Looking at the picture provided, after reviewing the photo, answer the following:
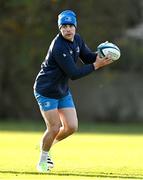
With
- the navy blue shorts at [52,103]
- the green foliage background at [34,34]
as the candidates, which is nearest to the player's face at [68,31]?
the navy blue shorts at [52,103]

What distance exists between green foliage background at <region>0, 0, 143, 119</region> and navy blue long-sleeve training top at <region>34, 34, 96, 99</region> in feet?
69.1

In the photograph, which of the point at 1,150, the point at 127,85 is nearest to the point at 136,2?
the point at 127,85

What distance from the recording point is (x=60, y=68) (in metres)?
11.6

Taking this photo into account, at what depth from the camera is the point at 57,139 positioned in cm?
1216

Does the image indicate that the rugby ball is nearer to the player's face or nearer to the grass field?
the player's face

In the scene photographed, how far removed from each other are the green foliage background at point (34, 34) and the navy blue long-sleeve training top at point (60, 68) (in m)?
21.1

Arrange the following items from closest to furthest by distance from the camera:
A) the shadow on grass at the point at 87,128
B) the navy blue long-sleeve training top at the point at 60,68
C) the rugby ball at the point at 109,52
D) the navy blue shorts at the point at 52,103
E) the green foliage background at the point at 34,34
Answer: the navy blue long-sleeve training top at the point at 60,68
the rugby ball at the point at 109,52
the navy blue shorts at the point at 52,103
the shadow on grass at the point at 87,128
the green foliage background at the point at 34,34

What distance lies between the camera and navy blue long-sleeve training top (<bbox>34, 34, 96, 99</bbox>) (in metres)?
11.3

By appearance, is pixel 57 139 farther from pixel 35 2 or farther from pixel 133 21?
pixel 133 21

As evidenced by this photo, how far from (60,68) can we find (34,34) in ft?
72.1

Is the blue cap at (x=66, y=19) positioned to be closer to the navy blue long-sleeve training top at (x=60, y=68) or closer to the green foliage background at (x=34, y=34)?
the navy blue long-sleeve training top at (x=60, y=68)

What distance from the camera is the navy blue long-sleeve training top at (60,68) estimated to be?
1132 cm


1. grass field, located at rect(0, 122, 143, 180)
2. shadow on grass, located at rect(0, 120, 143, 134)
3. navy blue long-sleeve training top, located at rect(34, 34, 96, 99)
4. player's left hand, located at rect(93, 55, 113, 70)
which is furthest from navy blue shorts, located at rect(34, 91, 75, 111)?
shadow on grass, located at rect(0, 120, 143, 134)

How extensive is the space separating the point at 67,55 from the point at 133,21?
26363mm
